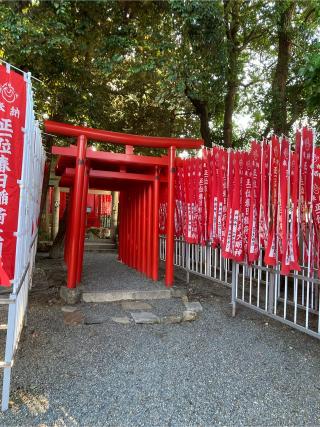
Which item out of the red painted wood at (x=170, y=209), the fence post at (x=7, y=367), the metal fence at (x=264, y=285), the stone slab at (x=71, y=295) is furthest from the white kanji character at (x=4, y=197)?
the red painted wood at (x=170, y=209)

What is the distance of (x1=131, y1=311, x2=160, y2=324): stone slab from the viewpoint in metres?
4.88

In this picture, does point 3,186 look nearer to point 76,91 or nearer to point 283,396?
point 283,396

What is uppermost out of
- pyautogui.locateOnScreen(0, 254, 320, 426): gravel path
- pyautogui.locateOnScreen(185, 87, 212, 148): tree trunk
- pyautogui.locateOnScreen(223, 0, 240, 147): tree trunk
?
pyautogui.locateOnScreen(223, 0, 240, 147): tree trunk

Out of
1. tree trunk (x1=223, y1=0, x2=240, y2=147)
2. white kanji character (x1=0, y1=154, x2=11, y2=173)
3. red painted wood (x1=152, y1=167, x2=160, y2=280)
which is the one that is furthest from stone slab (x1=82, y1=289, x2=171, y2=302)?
tree trunk (x1=223, y1=0, x2=240, y2=147)

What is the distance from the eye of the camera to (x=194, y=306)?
5.64m

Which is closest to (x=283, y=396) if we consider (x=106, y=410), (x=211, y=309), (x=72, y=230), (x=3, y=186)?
(x=106, y=410)

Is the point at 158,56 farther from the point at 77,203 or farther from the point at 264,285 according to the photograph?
the point at 264,285

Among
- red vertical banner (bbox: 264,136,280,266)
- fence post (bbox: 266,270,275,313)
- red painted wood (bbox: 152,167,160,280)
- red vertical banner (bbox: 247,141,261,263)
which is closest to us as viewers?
red vertical banner (bbox: 264,136,280,266)

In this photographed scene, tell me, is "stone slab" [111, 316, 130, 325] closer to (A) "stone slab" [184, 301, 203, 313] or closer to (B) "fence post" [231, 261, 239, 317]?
(A) "stone slab" [184, 301, 203, 313]

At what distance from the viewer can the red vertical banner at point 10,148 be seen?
2857mm

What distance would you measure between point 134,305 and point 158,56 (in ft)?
16.7

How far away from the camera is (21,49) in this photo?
621cm

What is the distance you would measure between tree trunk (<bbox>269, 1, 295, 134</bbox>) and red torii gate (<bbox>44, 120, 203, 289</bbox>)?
274 cm

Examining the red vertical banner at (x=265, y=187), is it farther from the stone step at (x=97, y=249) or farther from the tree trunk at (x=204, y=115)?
the stone step at (x=97, y=249)
